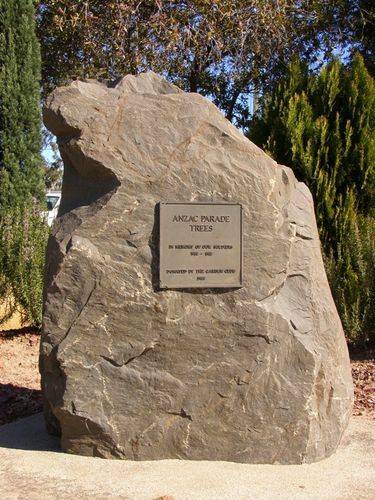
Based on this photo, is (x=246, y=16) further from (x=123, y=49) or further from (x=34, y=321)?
(x=34, y=321)

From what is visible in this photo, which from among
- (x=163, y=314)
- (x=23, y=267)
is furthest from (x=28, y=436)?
(x=23, y=267)

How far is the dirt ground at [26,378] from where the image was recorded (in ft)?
18.4

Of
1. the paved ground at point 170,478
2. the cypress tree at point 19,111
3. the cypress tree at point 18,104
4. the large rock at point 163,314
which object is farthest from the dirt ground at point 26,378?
the cypress tree at point 18,104

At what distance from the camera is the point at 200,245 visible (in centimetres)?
428

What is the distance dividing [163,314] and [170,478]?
95 centimetres

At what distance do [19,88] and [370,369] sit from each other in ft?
21.3

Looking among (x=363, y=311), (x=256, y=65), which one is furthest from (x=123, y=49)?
(x=363, y=311)

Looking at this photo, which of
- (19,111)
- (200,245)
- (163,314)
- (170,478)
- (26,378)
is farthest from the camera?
(19,111)

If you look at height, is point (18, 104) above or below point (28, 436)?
above

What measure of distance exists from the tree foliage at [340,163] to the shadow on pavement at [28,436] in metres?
3.79

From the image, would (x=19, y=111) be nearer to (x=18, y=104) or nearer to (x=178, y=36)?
(x=18, y=104)

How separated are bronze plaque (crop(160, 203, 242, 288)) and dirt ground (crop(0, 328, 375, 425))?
214cm

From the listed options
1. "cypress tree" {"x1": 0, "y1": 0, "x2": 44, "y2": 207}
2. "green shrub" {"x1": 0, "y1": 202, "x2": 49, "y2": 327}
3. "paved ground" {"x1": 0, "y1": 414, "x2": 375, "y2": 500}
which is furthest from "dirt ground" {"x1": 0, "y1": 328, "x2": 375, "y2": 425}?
"cypress tree" {"x1": 0, "y1": 0, "x2": 44, "y2": 207}

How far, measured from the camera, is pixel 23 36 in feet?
32.6
